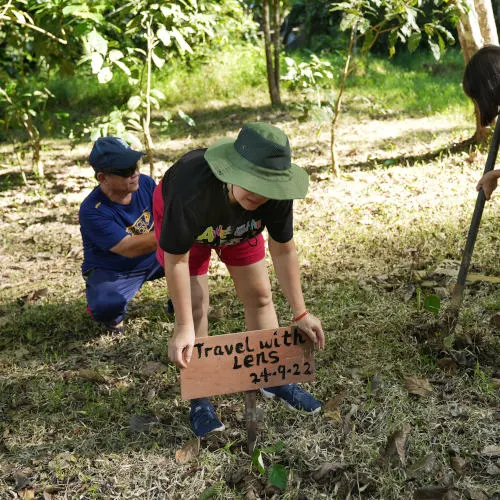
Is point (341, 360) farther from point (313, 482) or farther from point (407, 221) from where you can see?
point (407, 221)

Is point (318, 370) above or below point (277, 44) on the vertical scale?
below

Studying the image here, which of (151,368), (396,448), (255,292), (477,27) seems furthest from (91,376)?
(477,27)

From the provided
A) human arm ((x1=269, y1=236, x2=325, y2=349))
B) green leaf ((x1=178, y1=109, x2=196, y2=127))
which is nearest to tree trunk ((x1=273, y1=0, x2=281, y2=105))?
green leaf ((x1=178, y1=109, x2=196, y2=127))

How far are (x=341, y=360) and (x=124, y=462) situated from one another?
1054mm

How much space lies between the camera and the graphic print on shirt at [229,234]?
6.78 feet

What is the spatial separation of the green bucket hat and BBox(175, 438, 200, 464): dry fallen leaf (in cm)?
109

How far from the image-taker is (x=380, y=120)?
274 inches

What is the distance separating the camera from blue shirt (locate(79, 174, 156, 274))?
2.94 meters

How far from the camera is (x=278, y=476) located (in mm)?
1984

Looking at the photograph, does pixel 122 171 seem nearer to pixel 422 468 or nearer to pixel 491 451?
pixel 422 468

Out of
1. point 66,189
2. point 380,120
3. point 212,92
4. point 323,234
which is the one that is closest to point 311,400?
point 323,234

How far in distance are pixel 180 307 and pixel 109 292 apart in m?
1.19

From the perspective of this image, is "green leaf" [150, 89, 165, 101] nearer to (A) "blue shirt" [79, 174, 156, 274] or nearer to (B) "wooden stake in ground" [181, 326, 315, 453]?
(A) "blue shirt" [79, 174, 156, 274]

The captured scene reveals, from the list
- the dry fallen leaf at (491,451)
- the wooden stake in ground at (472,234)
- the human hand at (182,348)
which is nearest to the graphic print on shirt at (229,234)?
the human hand at (182,348)
